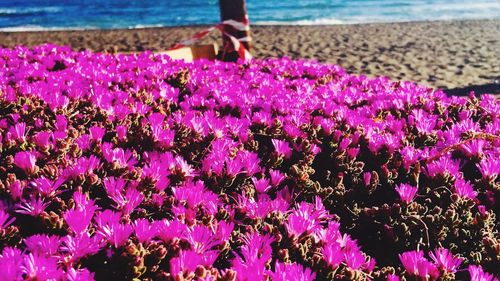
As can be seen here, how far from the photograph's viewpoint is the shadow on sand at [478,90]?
10.8m

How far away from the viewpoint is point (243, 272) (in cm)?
141

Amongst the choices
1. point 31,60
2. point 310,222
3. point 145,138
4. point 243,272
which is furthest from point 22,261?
point 31,60

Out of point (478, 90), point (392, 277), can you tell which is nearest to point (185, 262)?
point (392, 277)

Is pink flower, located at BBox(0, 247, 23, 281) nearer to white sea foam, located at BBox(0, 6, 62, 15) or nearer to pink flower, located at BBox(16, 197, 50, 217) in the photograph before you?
pink flower, located at BBox(16, 197, 50, 217)

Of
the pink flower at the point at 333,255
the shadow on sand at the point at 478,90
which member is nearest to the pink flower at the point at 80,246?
the pink flower at the point at 333,255

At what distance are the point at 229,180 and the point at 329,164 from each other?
594 millimetres

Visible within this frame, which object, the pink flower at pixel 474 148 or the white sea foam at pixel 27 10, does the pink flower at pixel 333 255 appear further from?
the white sea foam at pixel 27 10

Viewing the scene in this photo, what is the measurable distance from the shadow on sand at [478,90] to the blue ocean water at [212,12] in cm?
2210

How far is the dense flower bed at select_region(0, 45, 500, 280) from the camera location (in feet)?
4.99

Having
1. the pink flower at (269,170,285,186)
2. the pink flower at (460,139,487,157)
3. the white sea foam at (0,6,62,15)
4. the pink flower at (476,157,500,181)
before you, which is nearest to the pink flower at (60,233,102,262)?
the pink flower at (269,170,285,186)

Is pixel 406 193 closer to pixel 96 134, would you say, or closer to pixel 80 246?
pixel 80 246

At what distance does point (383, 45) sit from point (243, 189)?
1832 centimetres

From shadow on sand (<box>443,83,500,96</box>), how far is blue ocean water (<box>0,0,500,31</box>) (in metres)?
22.1

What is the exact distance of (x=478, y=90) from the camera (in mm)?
11172
